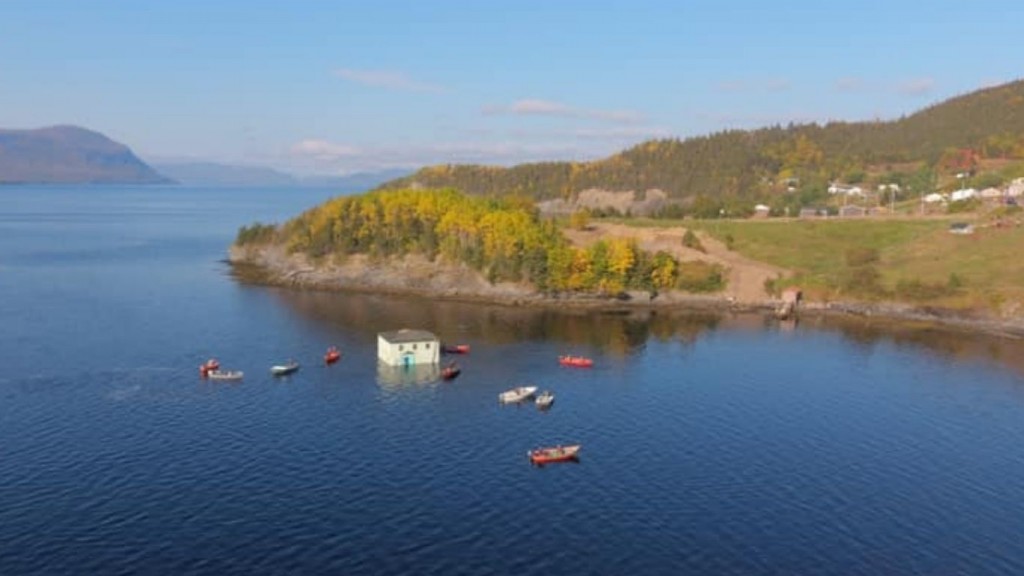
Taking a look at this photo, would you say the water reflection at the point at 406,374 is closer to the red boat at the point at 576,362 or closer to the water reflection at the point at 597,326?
the red boat at the point at 576,362

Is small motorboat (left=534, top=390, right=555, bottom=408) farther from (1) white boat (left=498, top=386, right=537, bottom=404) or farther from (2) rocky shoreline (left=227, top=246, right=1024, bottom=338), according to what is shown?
(2) rocky shoreline (left=227, top=246, right=1024, bottom=338)

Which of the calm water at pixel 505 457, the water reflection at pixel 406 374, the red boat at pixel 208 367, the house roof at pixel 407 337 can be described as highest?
the house roof at pixel 407 337

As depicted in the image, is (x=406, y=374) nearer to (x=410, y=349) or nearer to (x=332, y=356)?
→ (x=410, y=349)

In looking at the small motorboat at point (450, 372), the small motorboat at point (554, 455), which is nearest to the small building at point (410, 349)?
the small motorboat at point (450, 372)

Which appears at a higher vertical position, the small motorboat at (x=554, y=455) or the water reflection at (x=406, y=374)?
the water reflection at (x=406, y=374)

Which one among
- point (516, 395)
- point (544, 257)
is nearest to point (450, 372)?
point (516, 395)

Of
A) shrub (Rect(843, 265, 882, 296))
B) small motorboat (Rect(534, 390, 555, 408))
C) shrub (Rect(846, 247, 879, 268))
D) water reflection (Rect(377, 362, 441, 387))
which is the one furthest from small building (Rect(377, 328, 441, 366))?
shrub (Rect(846, 247, 879, 268))

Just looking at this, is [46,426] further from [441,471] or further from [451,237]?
[451,237]
